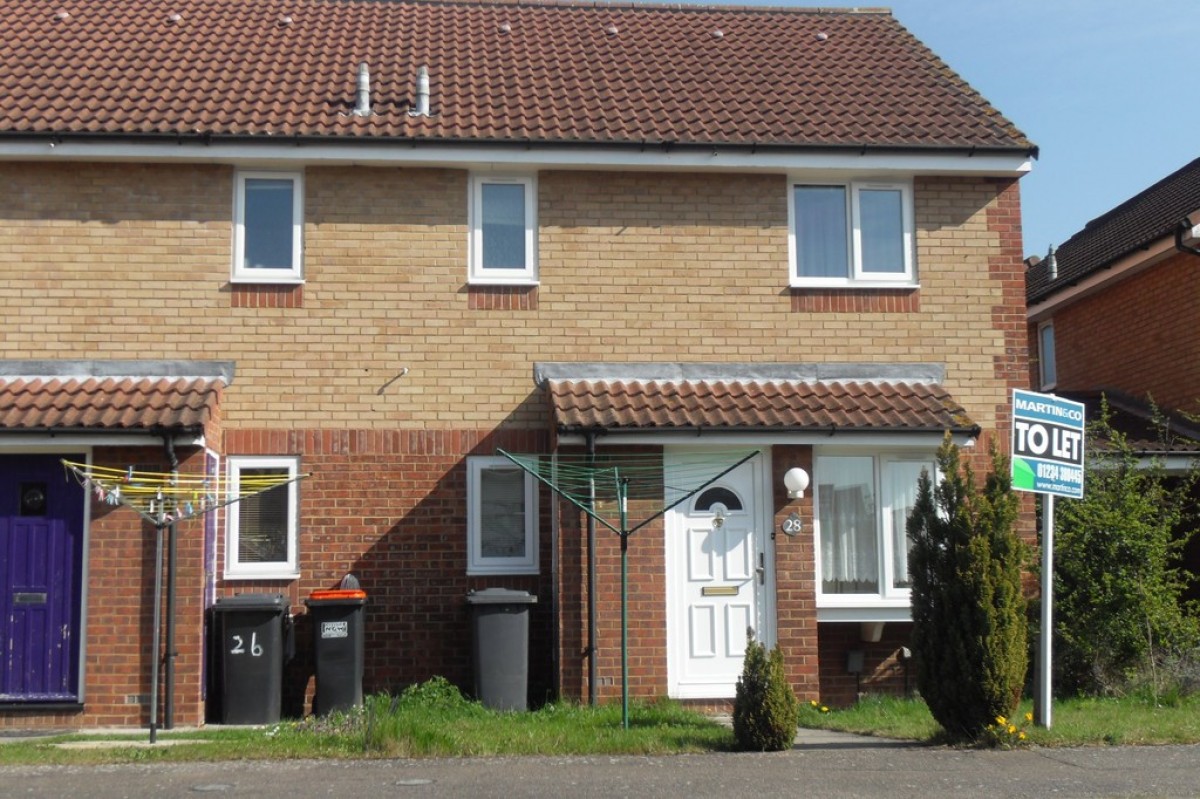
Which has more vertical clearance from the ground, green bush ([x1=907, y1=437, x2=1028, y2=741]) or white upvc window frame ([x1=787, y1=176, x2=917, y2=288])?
white upvc window frame ([x1=787, y1=176, x2=917, y2=288])

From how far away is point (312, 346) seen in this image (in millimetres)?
13516

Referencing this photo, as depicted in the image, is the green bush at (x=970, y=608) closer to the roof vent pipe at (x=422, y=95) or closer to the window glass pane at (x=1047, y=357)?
the roof vent pipe at (x=422, y=95)

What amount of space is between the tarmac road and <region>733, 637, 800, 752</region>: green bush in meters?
0.11

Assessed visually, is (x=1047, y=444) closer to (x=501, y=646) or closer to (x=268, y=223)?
(x=501, y=646)

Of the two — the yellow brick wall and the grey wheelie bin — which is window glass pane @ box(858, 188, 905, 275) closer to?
the yellow brick wall

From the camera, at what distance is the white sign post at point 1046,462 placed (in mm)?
10562

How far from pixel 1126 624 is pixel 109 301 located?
33.9 feet

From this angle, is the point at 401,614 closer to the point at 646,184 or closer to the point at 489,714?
the point at 489,714

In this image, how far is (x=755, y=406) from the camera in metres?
13.1

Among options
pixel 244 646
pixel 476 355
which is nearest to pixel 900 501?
pixel 476 355

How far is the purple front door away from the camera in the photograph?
478 inches

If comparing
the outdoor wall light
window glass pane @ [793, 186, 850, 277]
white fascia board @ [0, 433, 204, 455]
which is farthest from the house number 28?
window glass pane @ [793, 186, 850, 277]

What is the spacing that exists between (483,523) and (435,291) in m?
2.35

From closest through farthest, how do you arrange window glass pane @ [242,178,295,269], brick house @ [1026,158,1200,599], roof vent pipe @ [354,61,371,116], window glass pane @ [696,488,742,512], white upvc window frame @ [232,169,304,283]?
window glass pane @ [696,488,742,512] → white upvc window frame @ [232,169,304,283] → window glass pane @ [242,178,295,269] → roof vent pipe @ [354,61,371,116] → brick house @ [1026,158,1200,599]
